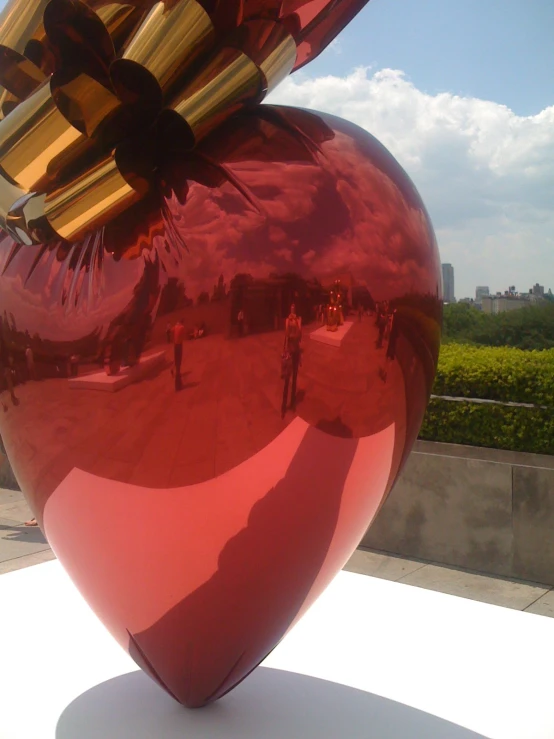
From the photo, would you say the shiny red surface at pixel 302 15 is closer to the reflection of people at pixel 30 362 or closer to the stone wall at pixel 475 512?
the reflection of people at pixel 30 362

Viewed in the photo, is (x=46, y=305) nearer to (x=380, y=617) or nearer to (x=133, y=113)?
(x=133, y=113)

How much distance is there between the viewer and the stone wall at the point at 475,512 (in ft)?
20.3

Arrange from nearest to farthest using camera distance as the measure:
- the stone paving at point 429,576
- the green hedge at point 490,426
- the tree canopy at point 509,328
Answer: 1. the stone paving at point 429,576
2. the green hedge at point 490,426
3. the tree canopy at point 509,328

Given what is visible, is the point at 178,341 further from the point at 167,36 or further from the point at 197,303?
the point at 167,36

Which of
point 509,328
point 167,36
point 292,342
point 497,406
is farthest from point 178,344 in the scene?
point 509,328

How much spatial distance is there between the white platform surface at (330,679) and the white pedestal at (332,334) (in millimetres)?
1166

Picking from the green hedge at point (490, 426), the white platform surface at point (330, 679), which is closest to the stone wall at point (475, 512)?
the green hedge at point (490, 426)

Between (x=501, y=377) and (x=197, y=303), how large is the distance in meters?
5.46

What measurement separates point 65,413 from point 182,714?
1041 mm

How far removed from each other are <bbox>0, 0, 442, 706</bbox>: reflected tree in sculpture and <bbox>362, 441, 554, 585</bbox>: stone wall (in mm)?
4498

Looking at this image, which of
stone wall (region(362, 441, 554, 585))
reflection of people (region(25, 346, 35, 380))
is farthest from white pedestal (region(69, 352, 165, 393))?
stone wall (region(362, 441, 554, 585))

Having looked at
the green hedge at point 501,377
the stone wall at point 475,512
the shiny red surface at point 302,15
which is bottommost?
the stone wall at point 475,512

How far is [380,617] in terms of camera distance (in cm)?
316

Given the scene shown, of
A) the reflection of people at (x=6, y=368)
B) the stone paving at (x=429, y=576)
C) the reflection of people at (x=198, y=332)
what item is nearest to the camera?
the reflection of people at (x=198, y=332)
